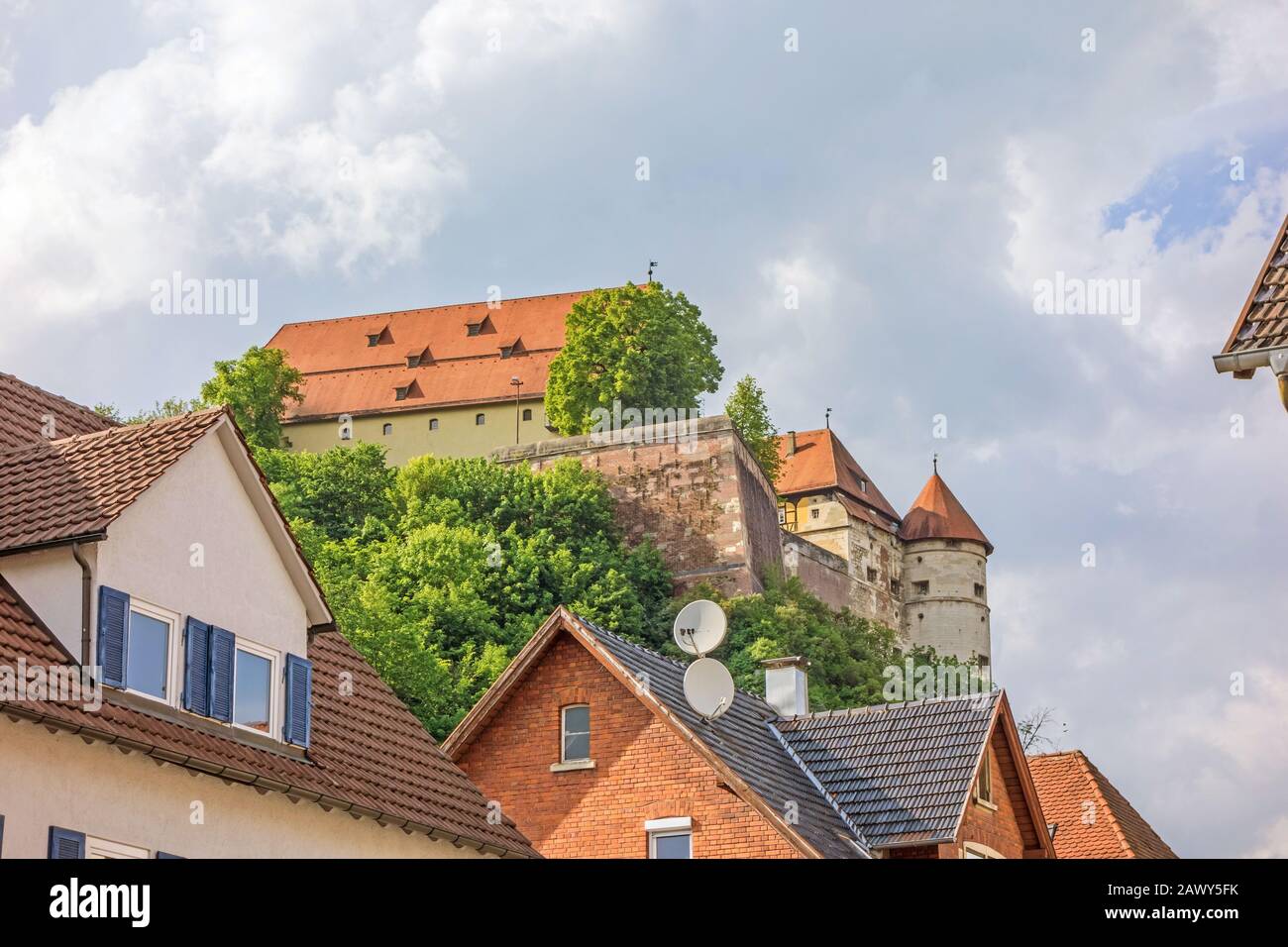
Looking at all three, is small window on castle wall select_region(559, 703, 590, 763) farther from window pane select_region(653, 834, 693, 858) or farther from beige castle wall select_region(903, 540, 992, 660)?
beige castle wall select_region(903, 540, 992, 660)

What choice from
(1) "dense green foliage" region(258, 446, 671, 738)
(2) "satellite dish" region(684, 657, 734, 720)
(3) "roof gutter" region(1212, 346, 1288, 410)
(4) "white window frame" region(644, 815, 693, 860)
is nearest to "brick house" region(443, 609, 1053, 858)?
(4) "white window frame" region(644, 815, 693, 860)

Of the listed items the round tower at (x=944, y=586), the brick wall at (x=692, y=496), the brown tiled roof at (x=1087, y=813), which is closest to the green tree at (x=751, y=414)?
the brick wall at (x=692, y=496)

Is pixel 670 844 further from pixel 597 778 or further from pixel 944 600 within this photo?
pixel 944 600

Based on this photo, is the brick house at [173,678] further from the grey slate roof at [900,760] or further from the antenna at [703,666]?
the grey slate roof at [900,760]

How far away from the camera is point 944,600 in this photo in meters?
102

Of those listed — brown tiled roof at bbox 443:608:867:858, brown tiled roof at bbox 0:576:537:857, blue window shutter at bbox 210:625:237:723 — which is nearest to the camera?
brown tiled roof at bbox 0:576:537:857

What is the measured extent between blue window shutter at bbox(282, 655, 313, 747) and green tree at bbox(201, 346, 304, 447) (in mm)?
67439

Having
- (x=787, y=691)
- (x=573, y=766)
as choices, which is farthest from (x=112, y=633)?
(x=787, y=691)

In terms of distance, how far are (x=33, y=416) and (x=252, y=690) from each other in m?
3.38

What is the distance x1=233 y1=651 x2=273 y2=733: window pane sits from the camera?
14.0 m

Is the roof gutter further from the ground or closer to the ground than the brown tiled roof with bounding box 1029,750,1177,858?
further from the ground

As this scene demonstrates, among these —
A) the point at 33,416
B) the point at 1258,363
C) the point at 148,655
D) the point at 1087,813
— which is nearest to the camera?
the point at 1258,363
